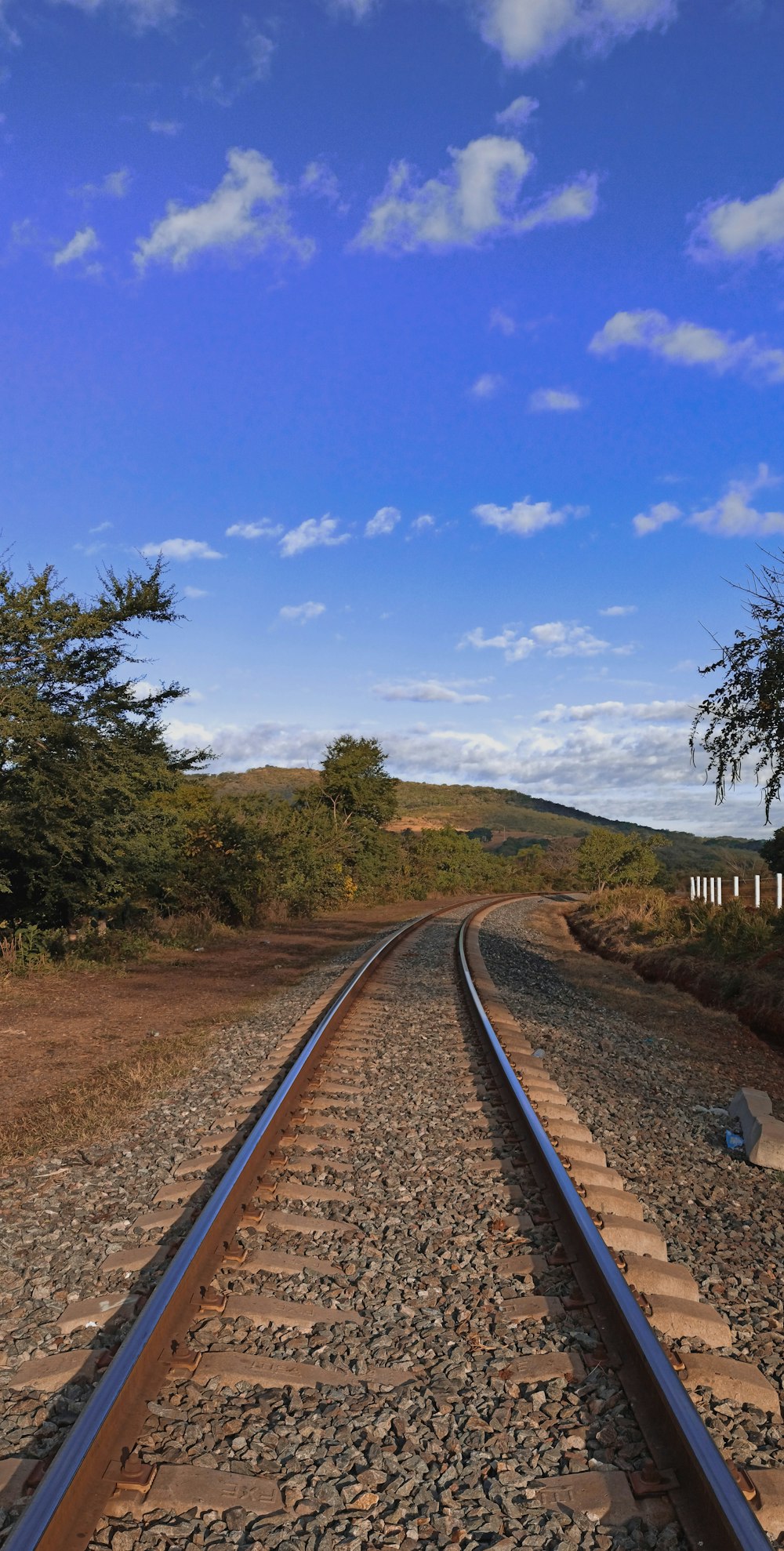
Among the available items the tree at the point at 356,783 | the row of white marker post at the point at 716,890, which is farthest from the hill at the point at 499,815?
the row of white marker post at the point at 716,890

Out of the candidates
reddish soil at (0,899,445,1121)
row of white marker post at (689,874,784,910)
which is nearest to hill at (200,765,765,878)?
row of white marker post at (689,874,784,910)

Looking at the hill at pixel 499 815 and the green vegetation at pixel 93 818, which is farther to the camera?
the hill at pixel 499 815

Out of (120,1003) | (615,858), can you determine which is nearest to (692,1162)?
(120,1003)

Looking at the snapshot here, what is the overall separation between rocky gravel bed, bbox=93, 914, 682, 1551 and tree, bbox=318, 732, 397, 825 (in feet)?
110

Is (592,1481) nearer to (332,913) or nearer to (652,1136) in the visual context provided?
(652,1136)

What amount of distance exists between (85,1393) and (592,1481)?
5.56ft

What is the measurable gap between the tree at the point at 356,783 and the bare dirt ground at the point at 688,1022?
21422 millimetres

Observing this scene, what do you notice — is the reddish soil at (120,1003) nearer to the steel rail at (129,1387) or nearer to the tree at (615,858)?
the steel rail at (129,1387)

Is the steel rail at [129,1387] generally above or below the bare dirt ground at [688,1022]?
above

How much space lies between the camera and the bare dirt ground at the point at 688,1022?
8.98 meters

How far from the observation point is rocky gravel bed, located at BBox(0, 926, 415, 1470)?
10.0 ft

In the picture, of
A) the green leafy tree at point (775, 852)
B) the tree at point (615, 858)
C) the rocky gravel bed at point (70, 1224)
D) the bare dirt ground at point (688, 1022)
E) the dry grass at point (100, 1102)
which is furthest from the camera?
the tree at point (615, 858)

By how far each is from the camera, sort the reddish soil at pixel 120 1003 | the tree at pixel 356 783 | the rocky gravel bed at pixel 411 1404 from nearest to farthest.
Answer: the rocky gravel bed at pixel 411 1404
the reddish soil at pixel 120 1003
the tree at pixel 356 783

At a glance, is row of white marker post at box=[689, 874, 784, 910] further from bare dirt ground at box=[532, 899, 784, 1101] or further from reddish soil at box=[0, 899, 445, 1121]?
reddish soil at box=[0, 899, 445, 1121]
